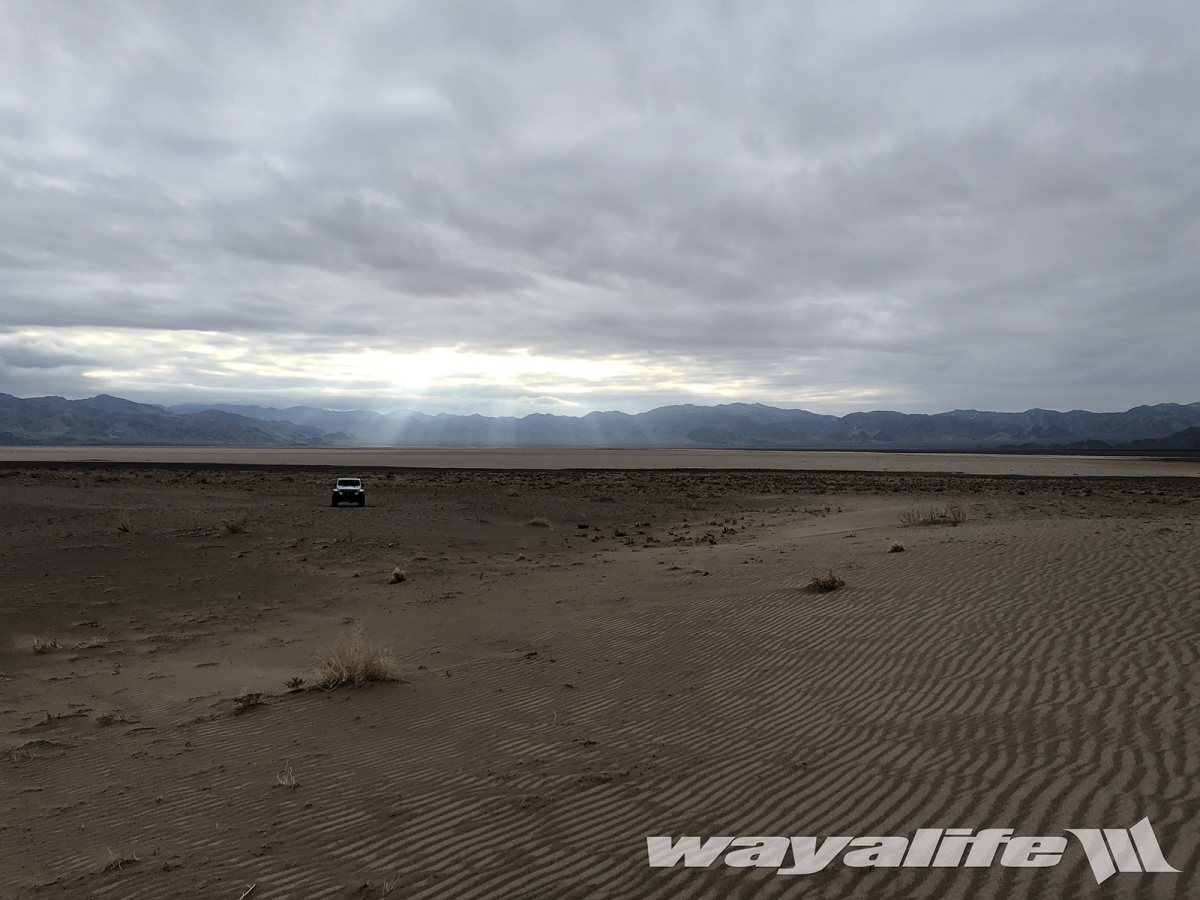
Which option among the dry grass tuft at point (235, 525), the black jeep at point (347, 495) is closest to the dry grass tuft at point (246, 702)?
the dry grass tuft at point (235, 525)

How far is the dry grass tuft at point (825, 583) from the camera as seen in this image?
40.1 ft

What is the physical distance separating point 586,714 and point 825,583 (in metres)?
6.27

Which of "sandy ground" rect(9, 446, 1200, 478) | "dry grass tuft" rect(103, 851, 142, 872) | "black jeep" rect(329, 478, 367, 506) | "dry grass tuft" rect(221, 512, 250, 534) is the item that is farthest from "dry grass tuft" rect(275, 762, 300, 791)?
→ "sandy ground" rect(9, 446, 1200, 478)

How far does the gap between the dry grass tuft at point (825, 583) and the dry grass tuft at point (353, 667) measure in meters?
6.87

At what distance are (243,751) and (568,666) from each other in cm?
377

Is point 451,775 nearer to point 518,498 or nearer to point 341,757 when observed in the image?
point 341,757

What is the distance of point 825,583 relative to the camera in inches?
481

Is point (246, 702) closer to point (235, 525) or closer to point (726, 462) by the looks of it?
point (235, 525)

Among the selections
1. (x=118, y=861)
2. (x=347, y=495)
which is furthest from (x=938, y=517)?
(x=118, y=861)

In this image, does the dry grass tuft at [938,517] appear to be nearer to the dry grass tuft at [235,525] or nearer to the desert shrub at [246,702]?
the desert shrub at [246,702]

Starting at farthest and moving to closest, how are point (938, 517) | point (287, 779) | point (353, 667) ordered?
point (938, 517) < point (353, 667) < point (287, 779)

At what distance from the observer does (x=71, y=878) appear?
451 cm

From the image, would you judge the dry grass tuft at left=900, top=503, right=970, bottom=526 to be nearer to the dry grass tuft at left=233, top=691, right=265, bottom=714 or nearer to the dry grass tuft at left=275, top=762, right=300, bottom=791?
the dry grass tuft at left=233, top=691, right=265, bottom=714

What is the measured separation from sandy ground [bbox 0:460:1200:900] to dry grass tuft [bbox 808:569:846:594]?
1.41ft
